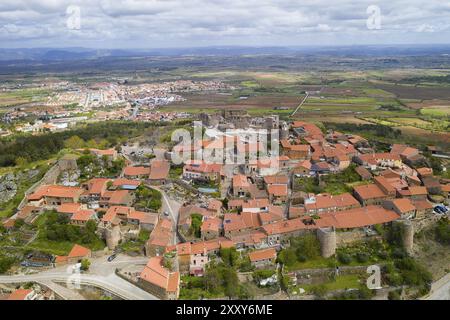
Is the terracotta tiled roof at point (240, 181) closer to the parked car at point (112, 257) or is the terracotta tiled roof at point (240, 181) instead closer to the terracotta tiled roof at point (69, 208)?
the parked car at point (112, 257)

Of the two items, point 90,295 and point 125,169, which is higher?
point 125,169

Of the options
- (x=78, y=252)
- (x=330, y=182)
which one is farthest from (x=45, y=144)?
(x=330, y=182)

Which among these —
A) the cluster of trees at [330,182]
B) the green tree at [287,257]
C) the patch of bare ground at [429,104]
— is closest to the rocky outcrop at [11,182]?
the green tree at [287,257]

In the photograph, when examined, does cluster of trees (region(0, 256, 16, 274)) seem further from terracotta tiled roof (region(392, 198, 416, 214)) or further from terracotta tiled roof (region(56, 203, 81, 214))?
terracotta tiled roof (region(392, 198, 416, 214))

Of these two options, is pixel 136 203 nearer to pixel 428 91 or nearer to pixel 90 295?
pixel 90 295

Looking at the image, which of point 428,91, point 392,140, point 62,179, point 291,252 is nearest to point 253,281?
point 291,252

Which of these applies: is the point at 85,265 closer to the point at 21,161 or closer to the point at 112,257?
the point at 112,257
